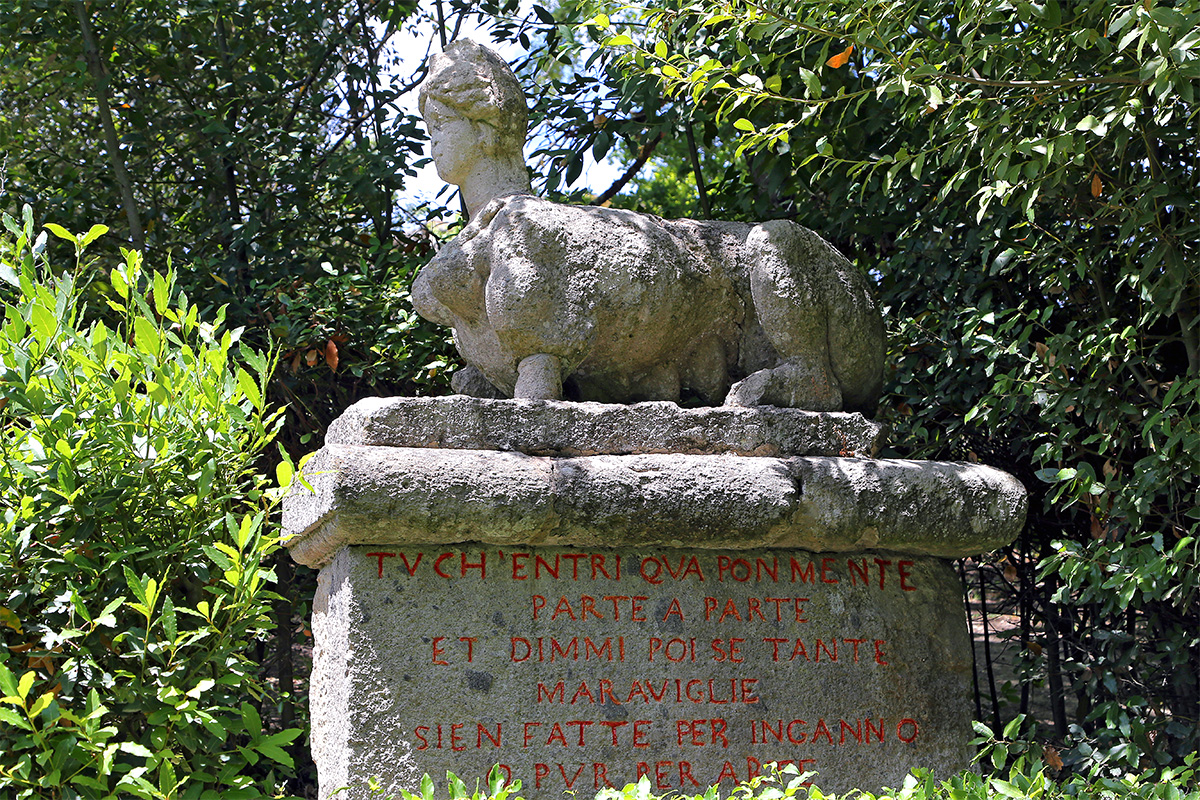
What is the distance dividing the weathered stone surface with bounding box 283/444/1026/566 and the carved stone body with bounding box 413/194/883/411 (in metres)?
0.40

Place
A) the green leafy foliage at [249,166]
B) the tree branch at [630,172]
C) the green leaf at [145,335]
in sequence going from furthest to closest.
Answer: the tree branch at [630,172] < the green leafy foliage at [249,166] < the green leaf at [145,335]

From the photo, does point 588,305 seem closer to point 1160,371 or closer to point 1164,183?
point 1164,183

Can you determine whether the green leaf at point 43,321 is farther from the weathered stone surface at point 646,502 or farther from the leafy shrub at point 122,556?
the weathered stone surface at point 646,502

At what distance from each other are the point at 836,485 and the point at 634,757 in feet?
3.01

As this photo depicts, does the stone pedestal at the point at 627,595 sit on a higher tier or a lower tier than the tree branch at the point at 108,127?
lower

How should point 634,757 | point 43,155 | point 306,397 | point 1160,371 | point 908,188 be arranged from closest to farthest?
point 634,757
point 1160,371
point 908,188
point 306,397
point 43,155

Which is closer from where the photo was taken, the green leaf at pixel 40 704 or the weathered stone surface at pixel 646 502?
the green leaf at pixel 40 704

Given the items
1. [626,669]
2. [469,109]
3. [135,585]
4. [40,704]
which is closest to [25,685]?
[40,704]

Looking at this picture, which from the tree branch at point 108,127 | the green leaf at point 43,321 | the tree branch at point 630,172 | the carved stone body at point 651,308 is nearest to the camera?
the green leaf at point 43,321

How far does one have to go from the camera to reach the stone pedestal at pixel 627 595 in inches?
115

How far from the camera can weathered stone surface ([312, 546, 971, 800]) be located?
116 inches

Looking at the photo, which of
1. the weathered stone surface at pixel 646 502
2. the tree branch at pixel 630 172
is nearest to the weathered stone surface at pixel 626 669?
the weathered stone surface at pixel 646 502

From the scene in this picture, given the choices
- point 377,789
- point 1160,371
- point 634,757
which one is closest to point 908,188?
point 1160,371

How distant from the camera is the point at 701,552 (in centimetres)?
321
